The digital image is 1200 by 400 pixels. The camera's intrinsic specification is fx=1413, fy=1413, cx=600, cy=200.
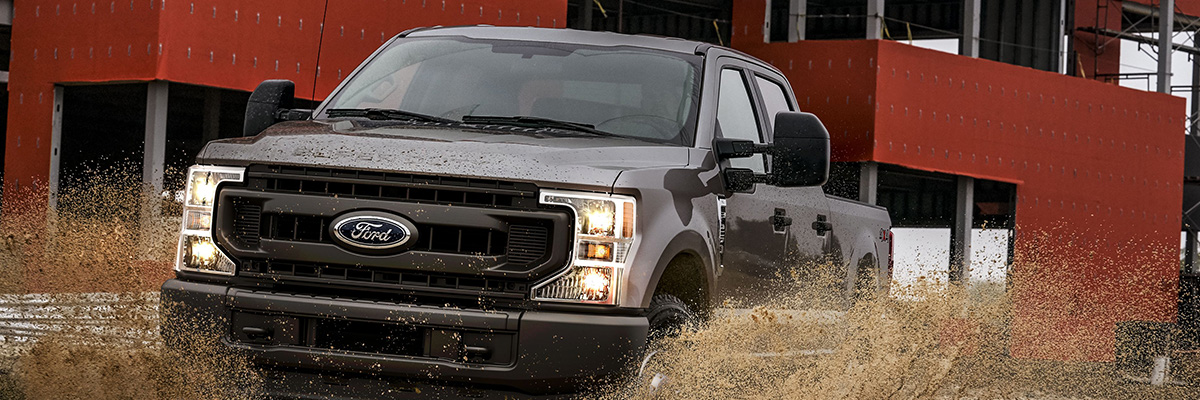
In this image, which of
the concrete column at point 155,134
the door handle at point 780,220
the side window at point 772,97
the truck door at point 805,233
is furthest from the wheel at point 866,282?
the concrete column at point 155,134

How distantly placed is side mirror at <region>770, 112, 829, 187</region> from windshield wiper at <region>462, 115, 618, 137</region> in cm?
69

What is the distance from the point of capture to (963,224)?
23531 mm

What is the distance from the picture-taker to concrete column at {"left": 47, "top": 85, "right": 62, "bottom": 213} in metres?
15.5

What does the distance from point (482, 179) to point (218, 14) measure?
10932 millimetres

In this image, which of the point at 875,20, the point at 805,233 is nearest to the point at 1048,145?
the point at 875,20

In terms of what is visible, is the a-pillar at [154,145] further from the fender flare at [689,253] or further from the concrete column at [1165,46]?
the concrete column at [1165,46]

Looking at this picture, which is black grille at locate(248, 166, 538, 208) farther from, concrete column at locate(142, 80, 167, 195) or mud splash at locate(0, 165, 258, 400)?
concrete column at locate(142, 80, 167, 195)

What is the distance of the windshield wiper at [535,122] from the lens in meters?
5.82

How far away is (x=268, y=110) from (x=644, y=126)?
178 centimetres

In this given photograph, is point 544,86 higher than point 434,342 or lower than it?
higher

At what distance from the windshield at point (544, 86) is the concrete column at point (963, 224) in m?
17.4

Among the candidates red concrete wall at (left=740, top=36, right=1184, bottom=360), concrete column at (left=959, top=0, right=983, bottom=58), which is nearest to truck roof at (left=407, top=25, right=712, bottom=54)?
red concrete wall at (left=740, top=36, right=1184, bottom=360)

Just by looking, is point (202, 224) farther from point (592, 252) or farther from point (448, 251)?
point (592, 252)

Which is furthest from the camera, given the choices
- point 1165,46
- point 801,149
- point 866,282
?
point 1165,46
